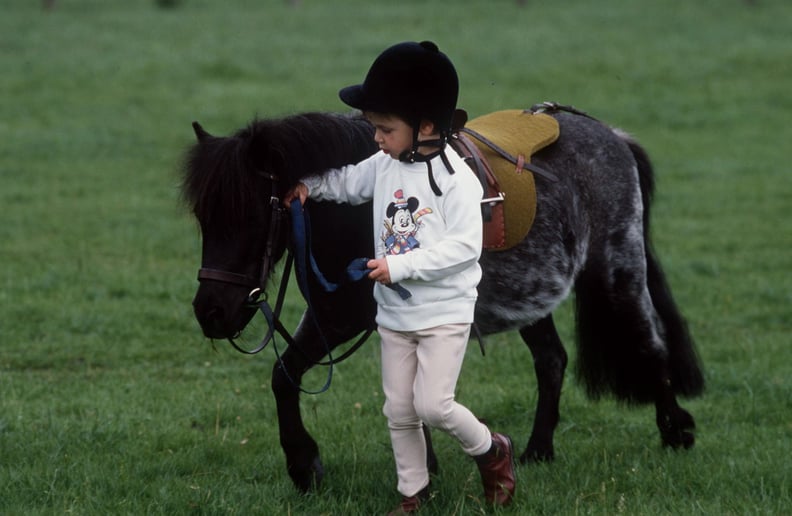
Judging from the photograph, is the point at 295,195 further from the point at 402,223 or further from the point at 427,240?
the point at 427,240

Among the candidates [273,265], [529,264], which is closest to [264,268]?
[273,265]

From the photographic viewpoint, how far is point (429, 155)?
13.6 feet

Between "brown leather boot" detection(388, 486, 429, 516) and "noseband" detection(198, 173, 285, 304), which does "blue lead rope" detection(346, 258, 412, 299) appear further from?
"brown leather boot" detection(388, 486, 429, 516)

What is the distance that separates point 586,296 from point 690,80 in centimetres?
1504

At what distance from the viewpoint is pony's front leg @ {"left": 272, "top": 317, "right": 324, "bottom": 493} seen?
15.9 feet

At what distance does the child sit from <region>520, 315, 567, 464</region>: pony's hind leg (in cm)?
127

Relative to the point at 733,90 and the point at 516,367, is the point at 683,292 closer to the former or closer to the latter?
the point at 516,367

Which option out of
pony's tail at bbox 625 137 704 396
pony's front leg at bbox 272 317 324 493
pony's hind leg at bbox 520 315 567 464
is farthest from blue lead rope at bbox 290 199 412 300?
pony's tail at bbox 625 137 704 396

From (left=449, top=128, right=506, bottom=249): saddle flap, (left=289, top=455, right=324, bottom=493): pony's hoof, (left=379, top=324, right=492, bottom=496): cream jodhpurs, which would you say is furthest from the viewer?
(left=289, top=455, right=324, bottom=493): pony's hoof

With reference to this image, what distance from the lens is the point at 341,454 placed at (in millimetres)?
5441

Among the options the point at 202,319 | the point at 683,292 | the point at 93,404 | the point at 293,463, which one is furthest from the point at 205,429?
the point at 683,292

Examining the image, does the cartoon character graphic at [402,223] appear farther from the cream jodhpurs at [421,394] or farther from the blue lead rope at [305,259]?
the cream jodhpurs at [421,394]

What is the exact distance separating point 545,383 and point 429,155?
2.11m

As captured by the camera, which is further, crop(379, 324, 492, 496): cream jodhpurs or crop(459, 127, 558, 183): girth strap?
crop(459, 127, 558, 183): girth strap
